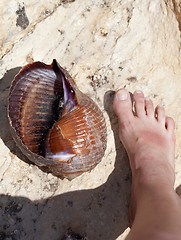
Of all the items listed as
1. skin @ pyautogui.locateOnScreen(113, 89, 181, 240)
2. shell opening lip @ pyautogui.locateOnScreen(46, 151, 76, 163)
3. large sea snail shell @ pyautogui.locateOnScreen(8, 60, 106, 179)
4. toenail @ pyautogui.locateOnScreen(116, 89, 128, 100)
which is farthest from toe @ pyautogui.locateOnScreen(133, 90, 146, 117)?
shell opening lip @ pyautogui.locateOnScreen(46, 151, 76, 163)

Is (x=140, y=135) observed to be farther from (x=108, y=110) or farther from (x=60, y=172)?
(x=60, y=172)

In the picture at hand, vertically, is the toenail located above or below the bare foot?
Answer: above

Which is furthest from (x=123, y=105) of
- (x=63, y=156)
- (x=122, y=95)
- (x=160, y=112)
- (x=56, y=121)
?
(x=63, y=156)

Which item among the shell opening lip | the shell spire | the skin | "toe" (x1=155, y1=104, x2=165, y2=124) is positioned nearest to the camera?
the skin

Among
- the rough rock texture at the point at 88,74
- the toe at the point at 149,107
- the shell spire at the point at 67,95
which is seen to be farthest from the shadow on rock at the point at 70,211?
the shell spire at the point at 67,95

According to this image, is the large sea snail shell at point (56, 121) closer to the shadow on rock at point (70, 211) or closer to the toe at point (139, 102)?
the shadow on rock at point (70, 211)

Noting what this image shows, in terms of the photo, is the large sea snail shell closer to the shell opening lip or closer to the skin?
the shell opening lip

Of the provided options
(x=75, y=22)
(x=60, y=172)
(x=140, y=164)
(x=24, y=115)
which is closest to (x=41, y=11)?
(x=75, y=22)
